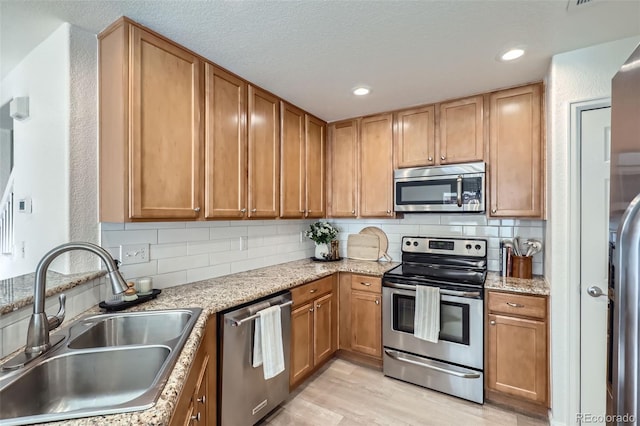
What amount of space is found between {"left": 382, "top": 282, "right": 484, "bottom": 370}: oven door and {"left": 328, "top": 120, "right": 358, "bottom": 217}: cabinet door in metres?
1.00

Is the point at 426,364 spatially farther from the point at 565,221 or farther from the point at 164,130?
the point at 164,130

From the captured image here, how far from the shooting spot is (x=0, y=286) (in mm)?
1427

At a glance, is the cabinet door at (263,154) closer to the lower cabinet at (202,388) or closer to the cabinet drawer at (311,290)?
the cabinet drawer at (311,290)

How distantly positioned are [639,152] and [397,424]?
206cm

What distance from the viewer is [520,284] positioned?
2.21 metres

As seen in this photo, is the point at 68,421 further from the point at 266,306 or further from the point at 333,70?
the point at 333,70

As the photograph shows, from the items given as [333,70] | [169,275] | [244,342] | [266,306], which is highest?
[333,70]

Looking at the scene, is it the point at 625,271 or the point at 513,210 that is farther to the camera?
the point at 513,210

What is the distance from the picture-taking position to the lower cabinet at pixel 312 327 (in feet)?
7.64

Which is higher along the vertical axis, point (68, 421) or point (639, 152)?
point (639, 152)

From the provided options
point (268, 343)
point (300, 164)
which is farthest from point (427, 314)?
point (300, 164)

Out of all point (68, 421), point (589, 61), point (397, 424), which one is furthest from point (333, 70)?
point (397, 424)

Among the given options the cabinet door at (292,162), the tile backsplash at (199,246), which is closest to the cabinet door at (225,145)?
the tile backsplash at (199,246)

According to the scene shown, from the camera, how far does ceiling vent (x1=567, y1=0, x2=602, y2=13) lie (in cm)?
143
